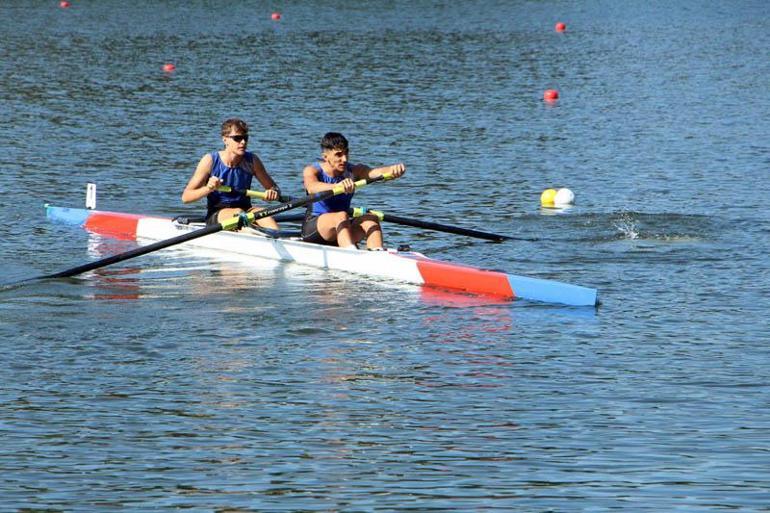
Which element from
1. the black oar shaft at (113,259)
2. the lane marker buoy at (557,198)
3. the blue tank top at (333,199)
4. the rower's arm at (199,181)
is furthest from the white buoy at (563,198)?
the black oar shaft at (113,259)

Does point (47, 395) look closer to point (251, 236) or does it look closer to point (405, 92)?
point (251, 236)

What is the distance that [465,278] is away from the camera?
1397cm

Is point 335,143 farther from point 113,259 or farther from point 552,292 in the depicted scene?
point 552,292

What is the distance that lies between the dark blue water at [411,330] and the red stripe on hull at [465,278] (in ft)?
0.98

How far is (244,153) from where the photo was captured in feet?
51.2

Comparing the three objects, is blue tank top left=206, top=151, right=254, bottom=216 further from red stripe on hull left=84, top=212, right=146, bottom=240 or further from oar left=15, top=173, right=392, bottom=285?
red stripe on hull left=84, top=212, right=146, bottom=240

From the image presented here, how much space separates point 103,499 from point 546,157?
53.3 ft

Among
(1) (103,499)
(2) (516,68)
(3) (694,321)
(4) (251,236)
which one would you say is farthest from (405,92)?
(1) (103,499)

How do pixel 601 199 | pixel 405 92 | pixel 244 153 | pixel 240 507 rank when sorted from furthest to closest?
pixel 405 92 → pixel 601 199 → pixel 244 153 → pixel 240 507

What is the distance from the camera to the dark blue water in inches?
351

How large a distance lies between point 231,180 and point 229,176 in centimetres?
5

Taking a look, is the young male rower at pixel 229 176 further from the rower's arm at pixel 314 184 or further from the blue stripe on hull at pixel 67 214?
the blue stripe on hull at pixel 67 214

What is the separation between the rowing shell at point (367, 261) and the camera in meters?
13.4

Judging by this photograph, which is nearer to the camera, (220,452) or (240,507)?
(240,507)
